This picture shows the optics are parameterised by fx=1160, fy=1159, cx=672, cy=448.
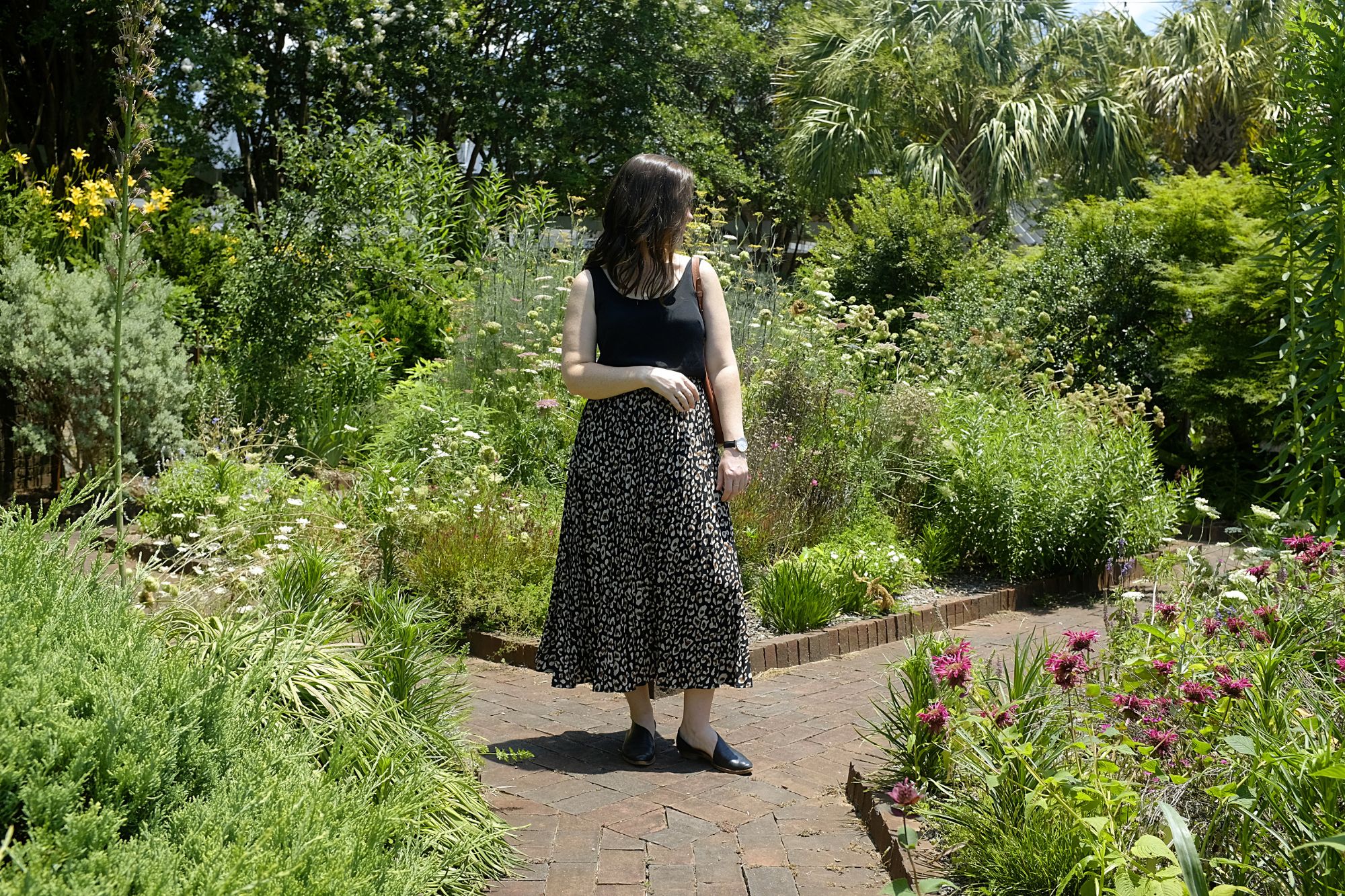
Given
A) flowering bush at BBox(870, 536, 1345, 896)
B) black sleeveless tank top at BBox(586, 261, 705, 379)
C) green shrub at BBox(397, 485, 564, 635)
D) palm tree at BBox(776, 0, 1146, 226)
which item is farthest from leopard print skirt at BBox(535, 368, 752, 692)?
palm tree at BBox(776, 0, 1146, 226)

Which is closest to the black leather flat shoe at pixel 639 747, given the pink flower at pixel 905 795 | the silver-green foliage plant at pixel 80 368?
the pink flower at pixel 905 795

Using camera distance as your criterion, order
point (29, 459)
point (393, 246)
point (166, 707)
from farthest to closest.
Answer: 1. point (393, 246)
2. point (29, 459)
3. point (166, 707)

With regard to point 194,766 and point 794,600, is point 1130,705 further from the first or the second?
point 794,600

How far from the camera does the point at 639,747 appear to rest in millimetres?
3750

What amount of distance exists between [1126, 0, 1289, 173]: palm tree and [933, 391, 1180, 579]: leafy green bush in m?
11.8

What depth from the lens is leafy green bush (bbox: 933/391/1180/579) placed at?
6.43 meters

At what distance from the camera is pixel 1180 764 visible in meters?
2.77

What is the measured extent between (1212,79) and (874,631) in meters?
15.0

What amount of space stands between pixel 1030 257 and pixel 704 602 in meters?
8.53

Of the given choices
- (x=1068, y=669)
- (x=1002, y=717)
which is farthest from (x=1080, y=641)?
(x=1002, y=717)

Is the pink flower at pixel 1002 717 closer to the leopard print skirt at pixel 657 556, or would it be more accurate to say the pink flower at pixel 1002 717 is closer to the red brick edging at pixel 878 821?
the red brick edging at pixel 878 821

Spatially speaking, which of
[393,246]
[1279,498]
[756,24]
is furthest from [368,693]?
[756,24]

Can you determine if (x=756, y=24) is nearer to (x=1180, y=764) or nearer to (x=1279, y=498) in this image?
(x=1279, y=498)

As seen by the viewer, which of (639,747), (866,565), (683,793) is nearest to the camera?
(683,793)
